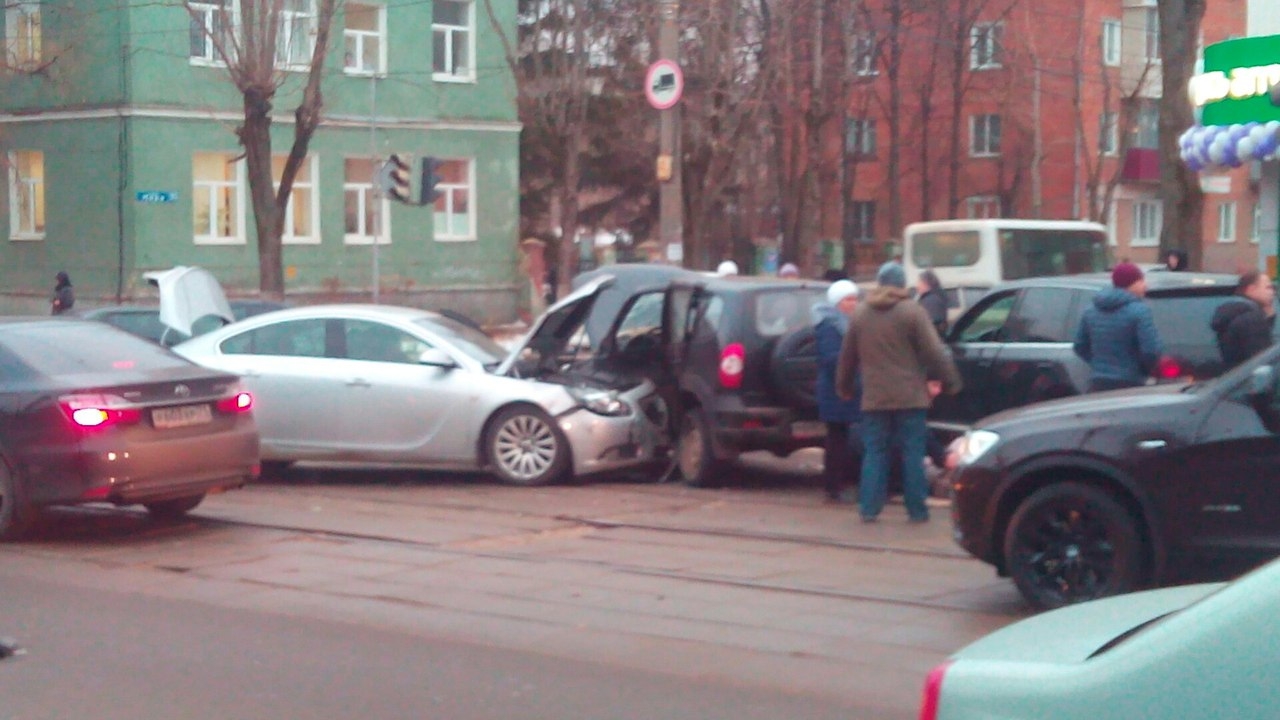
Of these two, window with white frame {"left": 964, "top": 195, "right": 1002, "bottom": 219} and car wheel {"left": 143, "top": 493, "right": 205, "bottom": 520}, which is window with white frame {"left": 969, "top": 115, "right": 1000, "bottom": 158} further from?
car wheel {"left": 143, "top": 493, "right": 205, "bottom": 520}

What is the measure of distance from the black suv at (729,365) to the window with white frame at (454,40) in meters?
25.0

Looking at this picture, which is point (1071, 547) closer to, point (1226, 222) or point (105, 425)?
point (105, 425)

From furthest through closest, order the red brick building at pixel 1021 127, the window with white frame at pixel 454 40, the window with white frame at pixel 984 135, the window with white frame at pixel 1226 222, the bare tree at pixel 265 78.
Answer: the window with white frame at pixel 1226 222 → the window with white frame at pixel 984 135 → the red brick building at pixel 1021 127 → the window with white frame at pixel 454 40 → the bare tree at pixel 265 78

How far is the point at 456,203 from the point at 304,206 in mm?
4040

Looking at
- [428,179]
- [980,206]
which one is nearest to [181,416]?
[428,179]

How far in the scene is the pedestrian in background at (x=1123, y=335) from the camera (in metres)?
10.8

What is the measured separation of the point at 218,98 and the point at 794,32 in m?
12.0

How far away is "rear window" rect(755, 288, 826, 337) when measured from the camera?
12.8m

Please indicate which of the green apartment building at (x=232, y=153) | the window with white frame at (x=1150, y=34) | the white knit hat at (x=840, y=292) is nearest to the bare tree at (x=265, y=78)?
the green apartment building at (x=232, y=153)

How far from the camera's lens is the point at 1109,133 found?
158ft

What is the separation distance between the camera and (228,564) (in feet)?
32.7

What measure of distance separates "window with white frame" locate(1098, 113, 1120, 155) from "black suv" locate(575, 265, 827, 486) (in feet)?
111

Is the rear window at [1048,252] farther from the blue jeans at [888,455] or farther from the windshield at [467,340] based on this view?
the blue jeans at [888,455]

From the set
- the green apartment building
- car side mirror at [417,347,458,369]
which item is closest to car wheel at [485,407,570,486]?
car side mirror at [417,347,458,369]
